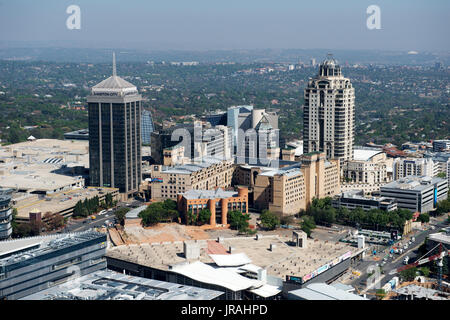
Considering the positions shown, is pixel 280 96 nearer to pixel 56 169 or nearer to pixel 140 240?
pixel 56 169

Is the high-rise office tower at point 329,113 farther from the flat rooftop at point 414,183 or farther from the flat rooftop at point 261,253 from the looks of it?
the flat rooftop at point 261,253

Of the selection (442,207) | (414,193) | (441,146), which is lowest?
(442,207)

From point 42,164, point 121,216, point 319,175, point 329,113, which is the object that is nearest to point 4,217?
point 121,216

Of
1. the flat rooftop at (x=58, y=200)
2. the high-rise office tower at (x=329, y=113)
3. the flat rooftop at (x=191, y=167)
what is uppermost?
the high-rise office tower at (x=329, y=113)

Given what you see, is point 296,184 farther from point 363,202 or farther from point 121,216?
point 121,216

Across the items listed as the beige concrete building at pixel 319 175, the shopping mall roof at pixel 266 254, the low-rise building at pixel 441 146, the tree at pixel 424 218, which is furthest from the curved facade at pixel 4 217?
the low-rise building at pixel 441 146

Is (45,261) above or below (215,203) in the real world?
above
